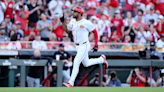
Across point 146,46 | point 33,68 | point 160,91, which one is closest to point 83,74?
point 33,68

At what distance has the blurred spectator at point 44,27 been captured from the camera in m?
7.90

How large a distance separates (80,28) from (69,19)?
9.87 feet

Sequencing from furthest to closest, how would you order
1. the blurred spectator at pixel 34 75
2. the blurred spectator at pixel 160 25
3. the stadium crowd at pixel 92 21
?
the blurred spectator at pixel 160 25
the stadium crowd at pixel 92 21
the blurred spectator at pixel 34 75

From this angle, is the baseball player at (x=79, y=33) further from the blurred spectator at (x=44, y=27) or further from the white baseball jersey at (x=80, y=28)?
the blurred spectator at (x=44, y=27)

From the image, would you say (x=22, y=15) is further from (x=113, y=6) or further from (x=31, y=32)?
(x=113, y=6)

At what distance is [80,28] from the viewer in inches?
205

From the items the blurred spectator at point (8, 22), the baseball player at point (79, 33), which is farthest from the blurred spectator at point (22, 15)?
the baseball player at point (79, 33)

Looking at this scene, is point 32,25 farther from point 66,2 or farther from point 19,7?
point 66,2

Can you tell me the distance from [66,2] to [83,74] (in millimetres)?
2992

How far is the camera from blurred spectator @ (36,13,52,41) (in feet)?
→ 25.9

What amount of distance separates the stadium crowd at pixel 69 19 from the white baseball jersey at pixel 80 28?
7.14 ft

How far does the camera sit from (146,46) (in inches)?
295

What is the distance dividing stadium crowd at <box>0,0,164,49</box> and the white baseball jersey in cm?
218

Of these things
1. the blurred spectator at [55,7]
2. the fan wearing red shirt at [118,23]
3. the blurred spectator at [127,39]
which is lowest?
the blurred spectator at [127,39]
